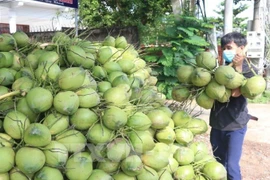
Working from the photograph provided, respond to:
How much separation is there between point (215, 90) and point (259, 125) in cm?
432

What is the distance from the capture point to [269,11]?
8.98 meters

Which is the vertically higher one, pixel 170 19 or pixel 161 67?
pixel 170 19

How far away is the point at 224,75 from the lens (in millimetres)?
1937

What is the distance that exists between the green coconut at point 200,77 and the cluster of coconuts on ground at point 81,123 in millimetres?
252

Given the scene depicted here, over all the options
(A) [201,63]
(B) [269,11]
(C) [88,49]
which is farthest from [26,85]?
(B) [269,11]

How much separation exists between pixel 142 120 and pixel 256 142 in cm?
392

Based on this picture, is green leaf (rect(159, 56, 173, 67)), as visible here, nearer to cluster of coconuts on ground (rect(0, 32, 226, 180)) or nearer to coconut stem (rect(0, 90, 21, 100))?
cluster of coconuts on ground (rect(0, 32, 226, 180))

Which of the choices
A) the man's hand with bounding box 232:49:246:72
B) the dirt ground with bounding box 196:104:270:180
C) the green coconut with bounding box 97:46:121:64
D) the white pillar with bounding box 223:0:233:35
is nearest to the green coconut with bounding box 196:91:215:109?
the man's hand with bounding box 232:49:246:72

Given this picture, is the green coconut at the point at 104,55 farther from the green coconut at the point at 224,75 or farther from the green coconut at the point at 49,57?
the green coconut at the point at 224,75

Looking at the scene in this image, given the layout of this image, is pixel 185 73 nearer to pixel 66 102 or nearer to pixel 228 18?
pixel 66 102

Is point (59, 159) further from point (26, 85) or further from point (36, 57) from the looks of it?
point (36, 57)

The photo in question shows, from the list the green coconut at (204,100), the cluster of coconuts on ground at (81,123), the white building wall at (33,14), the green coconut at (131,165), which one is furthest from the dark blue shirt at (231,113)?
the white building wall at (33,14)

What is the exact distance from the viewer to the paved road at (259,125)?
525 cm

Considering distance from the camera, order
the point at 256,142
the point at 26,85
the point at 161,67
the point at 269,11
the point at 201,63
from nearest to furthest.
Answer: the point at 26,85 < the point at 201,63 < the point at 256,142 < the point at 161,67 < the point at 269,11
